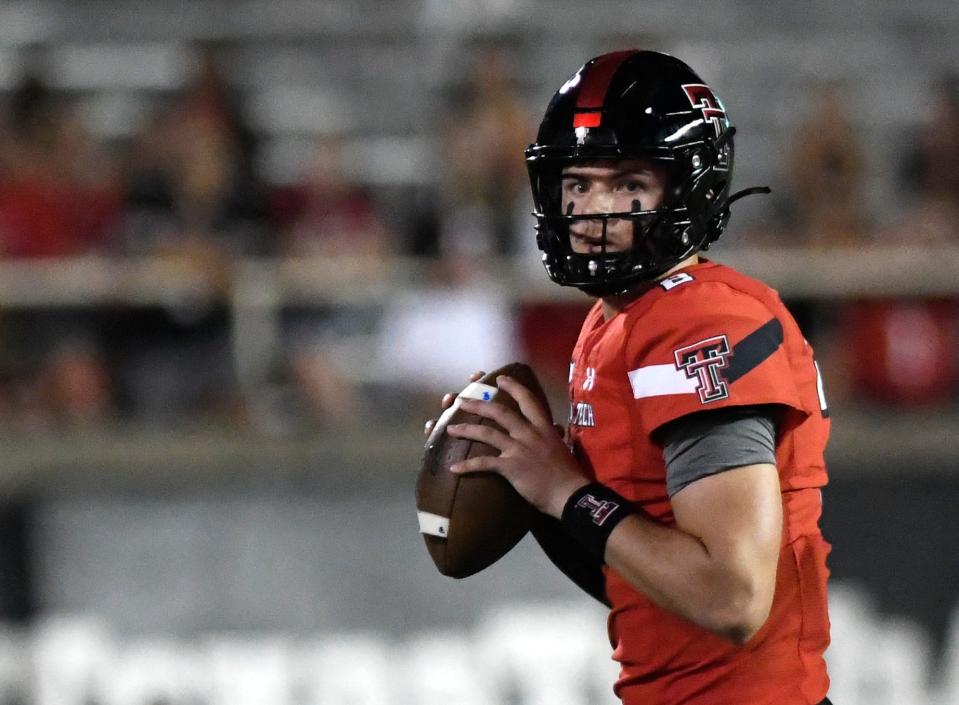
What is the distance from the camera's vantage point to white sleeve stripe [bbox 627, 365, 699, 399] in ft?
7.07

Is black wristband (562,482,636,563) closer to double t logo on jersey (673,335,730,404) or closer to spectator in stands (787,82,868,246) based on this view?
double t logo on jersey (673,335,730,404)

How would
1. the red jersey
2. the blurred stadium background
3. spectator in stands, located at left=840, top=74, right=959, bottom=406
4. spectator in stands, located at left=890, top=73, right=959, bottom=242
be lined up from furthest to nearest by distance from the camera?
spectator in stands, located at left=890, top=73, right=959, bottom=242 < spectator in stands, located at left=840, top=74, right=959, bottom=406 < the blurred stadium background < the red jersey

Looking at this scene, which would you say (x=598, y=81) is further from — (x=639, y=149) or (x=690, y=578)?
(x=690, y=578)

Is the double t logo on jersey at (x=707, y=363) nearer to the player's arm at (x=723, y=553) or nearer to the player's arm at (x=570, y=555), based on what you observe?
the player's arm at (x=723, y=553)

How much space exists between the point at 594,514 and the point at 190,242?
412 cm

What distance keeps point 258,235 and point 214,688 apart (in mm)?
1979

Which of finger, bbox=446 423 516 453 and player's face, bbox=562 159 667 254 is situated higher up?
player's face, bbox=562 159 667 254

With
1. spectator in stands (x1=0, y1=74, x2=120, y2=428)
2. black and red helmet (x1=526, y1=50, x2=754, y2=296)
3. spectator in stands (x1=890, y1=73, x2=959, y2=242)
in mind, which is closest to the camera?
black and red helmet (x1=526, y1=50, x2=754, y2=296)

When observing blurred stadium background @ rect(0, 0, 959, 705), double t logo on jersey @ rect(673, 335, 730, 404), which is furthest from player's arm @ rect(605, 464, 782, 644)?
blurred stadium background @ rect(0, 0, 959, 705)

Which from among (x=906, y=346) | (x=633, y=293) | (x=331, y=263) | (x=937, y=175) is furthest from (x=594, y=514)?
(x=937, y=175)

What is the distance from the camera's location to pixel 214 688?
217 inches

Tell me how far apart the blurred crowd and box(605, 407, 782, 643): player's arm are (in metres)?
3.70

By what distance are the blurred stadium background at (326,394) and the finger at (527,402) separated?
10.4 feet

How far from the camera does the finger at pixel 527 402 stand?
2.38 meters
